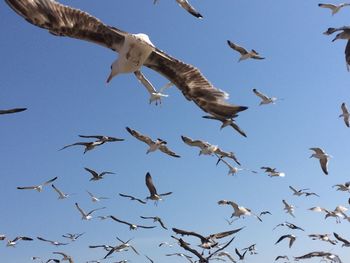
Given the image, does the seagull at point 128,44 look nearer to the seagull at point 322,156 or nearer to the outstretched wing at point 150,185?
the outstretched wing at point 150,185

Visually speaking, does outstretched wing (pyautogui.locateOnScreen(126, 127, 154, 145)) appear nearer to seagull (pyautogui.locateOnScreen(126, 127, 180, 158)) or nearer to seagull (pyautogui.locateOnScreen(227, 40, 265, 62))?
seagull (pyautogui.locateOnScreen(126, 127, 180, 158))

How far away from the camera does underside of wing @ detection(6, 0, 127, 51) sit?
10.4 m

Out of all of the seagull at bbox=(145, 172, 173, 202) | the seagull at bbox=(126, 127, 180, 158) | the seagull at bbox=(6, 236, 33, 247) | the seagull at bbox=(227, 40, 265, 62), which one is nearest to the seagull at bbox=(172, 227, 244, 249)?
the seagull at bbox=(126, 127, 180, 158)

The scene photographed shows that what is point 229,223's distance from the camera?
28.6m

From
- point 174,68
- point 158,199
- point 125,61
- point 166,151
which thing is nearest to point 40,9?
point 125,61

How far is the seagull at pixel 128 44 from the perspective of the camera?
10398mm

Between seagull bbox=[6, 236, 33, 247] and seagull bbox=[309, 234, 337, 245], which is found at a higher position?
seagull bbox=[309, 234, 337, 245]

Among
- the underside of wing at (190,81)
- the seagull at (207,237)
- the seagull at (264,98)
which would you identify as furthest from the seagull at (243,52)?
the underside of wing at (190,81)

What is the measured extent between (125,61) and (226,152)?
18217mm

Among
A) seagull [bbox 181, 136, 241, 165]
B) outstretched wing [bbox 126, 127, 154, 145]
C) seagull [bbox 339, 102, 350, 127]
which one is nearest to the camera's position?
outstretched wing [bbox 126, 127, 154, 145]

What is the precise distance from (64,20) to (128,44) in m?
1.37

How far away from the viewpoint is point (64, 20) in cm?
1052

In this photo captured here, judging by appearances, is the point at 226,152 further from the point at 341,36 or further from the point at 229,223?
the point at 341,36

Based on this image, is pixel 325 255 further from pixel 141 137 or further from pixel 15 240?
pixel 15 240
